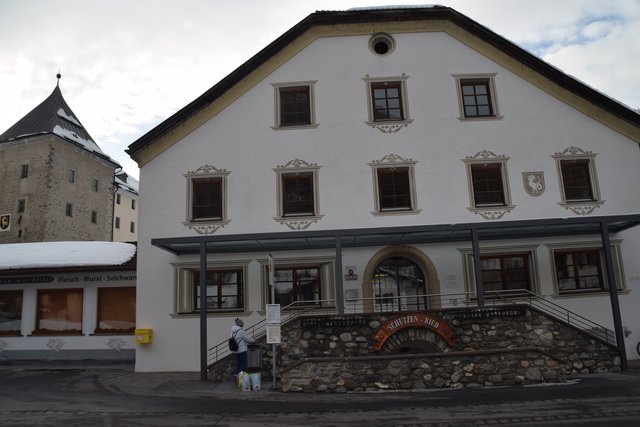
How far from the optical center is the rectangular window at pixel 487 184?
54.5ft

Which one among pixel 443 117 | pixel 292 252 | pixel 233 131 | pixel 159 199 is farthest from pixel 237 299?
pixel 443 117

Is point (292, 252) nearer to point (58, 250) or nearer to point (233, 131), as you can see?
point (233, 131)

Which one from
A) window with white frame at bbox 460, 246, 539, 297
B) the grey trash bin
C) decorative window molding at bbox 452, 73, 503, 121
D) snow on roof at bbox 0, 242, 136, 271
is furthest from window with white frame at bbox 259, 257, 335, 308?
decorative window molding at bbox 452, 73, 503, 121

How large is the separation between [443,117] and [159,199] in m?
9.95

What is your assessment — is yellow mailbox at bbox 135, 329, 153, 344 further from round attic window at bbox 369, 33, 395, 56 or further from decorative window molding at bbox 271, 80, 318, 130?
round attic window at bbox 369, 33, 395, 56

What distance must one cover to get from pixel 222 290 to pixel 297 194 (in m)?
4.01

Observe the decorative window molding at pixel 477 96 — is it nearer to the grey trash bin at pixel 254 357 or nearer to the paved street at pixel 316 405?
the paved street at pixel 316 405

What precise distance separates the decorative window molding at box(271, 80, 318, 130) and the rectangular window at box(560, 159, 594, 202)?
858 centimetres

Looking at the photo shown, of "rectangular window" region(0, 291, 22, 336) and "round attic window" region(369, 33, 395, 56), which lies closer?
"round attic window" region(369, 33, 395, 56)

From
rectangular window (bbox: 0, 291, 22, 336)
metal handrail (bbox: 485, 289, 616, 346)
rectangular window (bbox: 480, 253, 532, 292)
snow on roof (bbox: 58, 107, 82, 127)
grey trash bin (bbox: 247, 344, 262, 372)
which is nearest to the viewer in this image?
grey trash bin (bbox: 247, 344, 262, 372)

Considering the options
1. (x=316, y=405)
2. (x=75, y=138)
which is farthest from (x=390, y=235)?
(x=75, y=138)

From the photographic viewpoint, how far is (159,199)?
1688cm

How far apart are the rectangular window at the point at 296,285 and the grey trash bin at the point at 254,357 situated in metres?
3.54

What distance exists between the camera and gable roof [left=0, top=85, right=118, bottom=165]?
3369 centimetres
